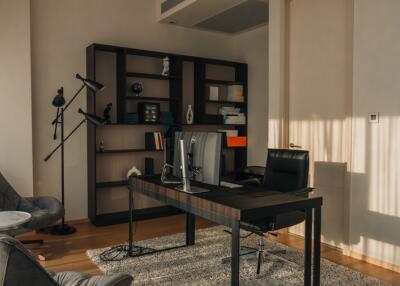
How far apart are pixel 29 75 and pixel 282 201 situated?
3.32 m

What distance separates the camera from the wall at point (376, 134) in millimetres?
3156

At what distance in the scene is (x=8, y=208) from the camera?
146 inches

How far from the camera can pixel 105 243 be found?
3.87 m

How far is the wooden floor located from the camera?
10.5ft

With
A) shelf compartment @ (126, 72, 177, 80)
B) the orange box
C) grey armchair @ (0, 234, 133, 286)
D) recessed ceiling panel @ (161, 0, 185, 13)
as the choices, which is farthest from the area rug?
recessed ceiling panel @ (161, 0, 185, 13)

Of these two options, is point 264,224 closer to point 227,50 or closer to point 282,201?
point 282,201

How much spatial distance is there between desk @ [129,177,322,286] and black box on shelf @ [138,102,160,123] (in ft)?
6.83

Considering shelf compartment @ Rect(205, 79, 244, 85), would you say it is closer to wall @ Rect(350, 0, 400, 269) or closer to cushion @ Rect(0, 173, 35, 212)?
wall @ Rect(350, 0, 400, 269)

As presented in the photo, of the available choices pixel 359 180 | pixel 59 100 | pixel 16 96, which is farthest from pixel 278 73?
pixel 16 96

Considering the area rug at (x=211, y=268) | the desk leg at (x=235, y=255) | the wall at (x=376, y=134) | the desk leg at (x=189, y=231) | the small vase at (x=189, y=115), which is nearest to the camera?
the desk leg at (x=235, y=255)

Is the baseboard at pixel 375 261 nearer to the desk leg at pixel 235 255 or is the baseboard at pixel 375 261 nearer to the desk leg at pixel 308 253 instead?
the desk leg at pixel 308 253

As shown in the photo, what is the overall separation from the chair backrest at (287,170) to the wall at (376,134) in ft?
1.84

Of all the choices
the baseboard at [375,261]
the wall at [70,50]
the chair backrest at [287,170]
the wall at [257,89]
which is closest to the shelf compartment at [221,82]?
the wall at [257,89]

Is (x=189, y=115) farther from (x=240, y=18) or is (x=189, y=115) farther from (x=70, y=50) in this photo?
(x=70, y=50)
